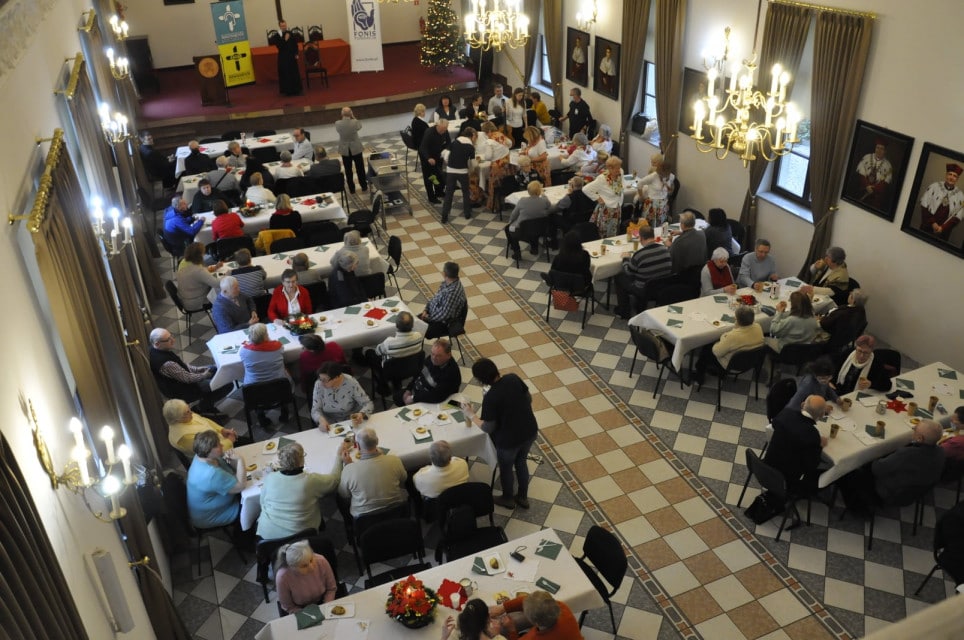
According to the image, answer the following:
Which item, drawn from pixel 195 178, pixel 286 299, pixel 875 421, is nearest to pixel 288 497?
pixel 286 299

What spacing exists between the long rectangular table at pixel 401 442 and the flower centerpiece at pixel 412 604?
171 centimetres

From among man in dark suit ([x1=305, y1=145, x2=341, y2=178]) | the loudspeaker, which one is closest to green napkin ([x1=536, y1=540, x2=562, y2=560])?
man in dark suit ([x1=305, y1=145, x2=341, y2=178])

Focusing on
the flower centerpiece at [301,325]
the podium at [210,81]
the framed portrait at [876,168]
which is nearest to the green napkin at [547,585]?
the flower centerpiece at [301,325]

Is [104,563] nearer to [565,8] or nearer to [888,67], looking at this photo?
[888,67]

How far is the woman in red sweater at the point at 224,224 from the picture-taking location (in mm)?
10992

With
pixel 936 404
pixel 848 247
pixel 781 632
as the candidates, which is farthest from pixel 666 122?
pixel 781 632

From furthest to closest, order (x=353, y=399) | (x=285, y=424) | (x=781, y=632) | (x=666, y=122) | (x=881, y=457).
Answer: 1. (x=666, y=122)
2. (x=285, y=424)
3. (x=353, y=399)
4. (x=881, y=457)
5. (x=781, y=632)

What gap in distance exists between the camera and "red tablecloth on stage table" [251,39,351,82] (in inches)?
810

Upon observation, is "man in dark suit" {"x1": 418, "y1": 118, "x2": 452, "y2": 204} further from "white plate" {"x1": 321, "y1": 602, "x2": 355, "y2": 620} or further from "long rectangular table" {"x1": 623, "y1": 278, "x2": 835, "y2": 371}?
"white plate" {"x1": 321, "y1": 602, "x2": 355, "y2": 620}

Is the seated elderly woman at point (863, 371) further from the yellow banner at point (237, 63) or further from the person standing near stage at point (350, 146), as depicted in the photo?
the yellow banner at point (237, 63)

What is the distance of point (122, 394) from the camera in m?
6.24

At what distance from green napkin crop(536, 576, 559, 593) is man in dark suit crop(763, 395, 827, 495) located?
2666 mm

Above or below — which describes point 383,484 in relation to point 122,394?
below

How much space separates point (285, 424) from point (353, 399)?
167 cm
